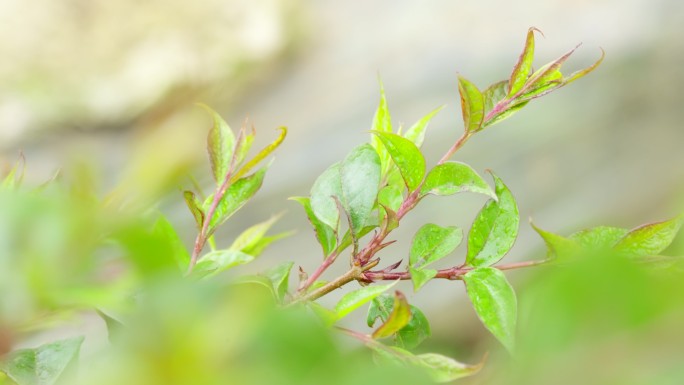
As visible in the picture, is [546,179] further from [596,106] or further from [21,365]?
[21,365]

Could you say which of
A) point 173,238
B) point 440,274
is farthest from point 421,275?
point 173,238

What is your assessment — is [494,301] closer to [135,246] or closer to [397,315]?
[397,315]

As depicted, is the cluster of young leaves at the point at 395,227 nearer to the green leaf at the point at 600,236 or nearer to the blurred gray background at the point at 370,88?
the green leaf at the point at 600,236

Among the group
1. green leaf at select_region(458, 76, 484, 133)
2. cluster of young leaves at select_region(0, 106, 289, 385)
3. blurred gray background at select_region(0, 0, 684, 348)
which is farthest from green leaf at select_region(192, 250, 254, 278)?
blurred gray background at select_region(0, 0, 684, 348)

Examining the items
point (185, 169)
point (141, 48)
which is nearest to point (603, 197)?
point (141, 48)

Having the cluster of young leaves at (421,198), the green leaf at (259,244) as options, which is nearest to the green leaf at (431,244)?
the cluster of young leaves at (421,198)

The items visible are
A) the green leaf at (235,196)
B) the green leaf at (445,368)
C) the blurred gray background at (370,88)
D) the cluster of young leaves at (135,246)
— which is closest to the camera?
the cluster of young leaves at (135,246)

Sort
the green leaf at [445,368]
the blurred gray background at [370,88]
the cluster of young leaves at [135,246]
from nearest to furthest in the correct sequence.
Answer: the cluster of young leaves at [135,246], the green leaf at [445,368], the blurred gray background at [370,88]

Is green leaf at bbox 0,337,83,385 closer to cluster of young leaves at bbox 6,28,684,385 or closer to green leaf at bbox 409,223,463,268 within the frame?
cluster of young leaves at bbox 6,28,684,385
